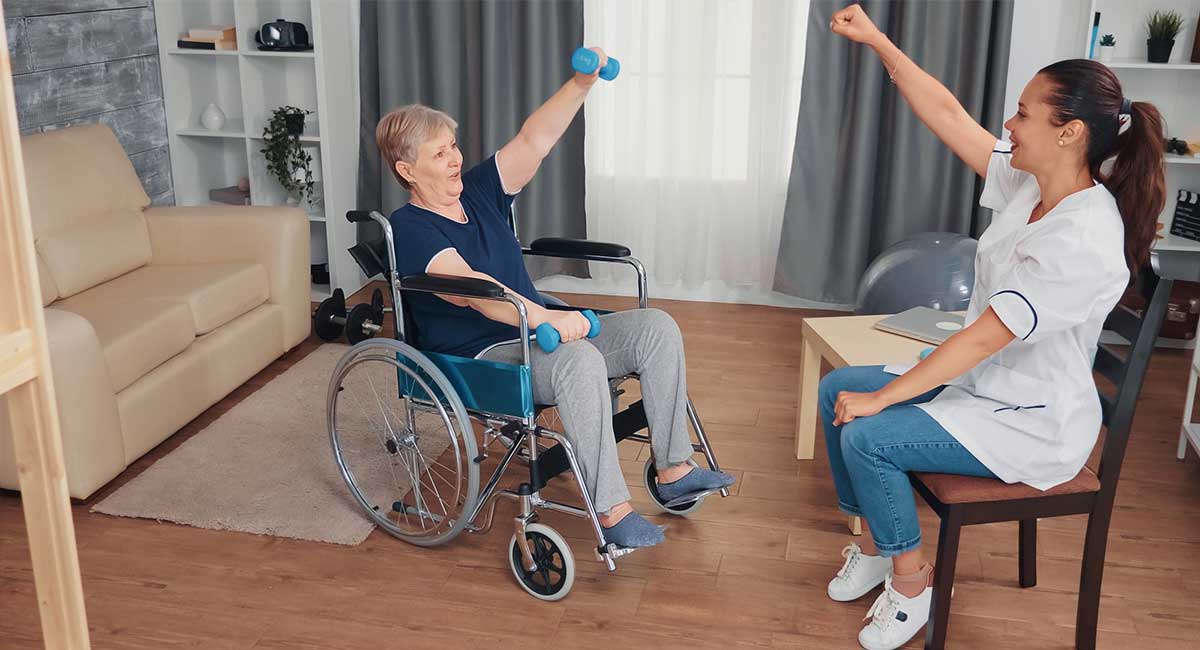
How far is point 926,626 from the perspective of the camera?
2145 mm

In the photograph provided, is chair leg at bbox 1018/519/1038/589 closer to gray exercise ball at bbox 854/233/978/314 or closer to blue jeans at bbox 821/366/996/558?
blue jeans at bbox 821/366/996/558

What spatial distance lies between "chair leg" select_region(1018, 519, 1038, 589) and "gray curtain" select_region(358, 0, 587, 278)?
2.46 m

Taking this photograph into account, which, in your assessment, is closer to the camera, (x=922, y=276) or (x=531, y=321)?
(x=531, y=321)

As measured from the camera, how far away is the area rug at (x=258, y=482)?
8.87 feet

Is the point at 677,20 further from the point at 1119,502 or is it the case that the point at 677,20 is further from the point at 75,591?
the point at 75,591

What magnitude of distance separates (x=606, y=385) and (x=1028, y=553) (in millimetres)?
979

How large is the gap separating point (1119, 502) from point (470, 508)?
1659 millimetres

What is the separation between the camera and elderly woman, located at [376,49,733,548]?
2.30 metres

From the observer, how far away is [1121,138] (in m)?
1.87

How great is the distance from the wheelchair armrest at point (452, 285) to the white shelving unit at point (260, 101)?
2.18 metres

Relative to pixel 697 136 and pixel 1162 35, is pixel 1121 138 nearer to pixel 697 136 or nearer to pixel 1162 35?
pixel 1162 35

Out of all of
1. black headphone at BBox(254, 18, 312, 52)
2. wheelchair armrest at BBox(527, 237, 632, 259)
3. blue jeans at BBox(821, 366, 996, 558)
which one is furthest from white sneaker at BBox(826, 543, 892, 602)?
black headphone at BBox(254, 18, 312, 52)

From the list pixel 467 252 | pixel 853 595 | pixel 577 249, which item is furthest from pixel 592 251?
pixel 853 595

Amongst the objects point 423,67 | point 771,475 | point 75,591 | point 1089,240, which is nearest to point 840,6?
point 423,67
